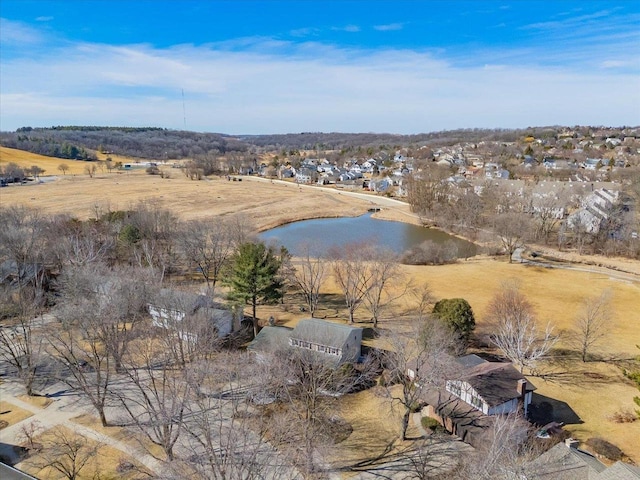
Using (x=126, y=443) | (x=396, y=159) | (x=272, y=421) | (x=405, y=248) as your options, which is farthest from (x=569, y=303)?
(x=396, y=159)

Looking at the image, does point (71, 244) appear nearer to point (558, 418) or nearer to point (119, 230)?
point (119, 230)

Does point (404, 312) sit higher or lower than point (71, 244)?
lower

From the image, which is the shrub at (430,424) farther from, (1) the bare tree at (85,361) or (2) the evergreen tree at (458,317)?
(1) the bare tree at (85,361)

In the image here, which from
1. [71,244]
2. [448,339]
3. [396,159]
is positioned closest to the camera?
[448,339]

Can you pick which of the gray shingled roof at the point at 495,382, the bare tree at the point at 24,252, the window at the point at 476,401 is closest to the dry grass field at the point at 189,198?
the bare tree at the point at 24,252

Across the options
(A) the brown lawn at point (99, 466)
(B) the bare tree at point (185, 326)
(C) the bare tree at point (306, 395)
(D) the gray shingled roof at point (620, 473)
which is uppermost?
(B) the bare tree at point (185, 326)

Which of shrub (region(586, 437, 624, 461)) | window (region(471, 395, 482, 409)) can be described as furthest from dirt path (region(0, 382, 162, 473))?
shrub (region(586, 437, 624, 461))

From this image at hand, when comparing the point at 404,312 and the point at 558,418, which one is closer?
the point at 558,418

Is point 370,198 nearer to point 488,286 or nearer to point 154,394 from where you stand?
point 488,286
